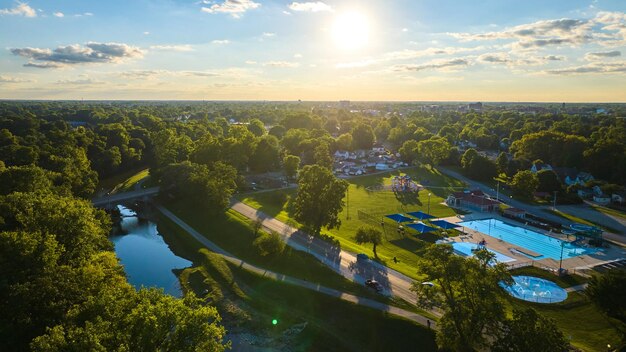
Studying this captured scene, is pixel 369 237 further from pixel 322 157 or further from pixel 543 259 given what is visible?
pixel 322 157

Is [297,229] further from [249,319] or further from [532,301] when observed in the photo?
[532,301]

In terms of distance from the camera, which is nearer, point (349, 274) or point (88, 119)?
point (349, 274)

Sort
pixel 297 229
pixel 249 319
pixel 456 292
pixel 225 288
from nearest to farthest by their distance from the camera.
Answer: pixel 456 292 < pixel 249 319 < pixel 225 288 < pixel 297 229

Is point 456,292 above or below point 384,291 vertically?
above

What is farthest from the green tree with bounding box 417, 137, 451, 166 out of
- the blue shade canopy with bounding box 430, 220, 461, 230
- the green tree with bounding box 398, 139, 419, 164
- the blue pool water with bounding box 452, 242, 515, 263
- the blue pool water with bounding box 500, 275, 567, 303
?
the blue pool water with bounding box 500, 275, 567, 303

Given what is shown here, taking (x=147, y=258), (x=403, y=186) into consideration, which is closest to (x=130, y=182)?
(x=147, y=258)

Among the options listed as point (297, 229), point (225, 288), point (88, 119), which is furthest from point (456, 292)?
point (88, 119)
